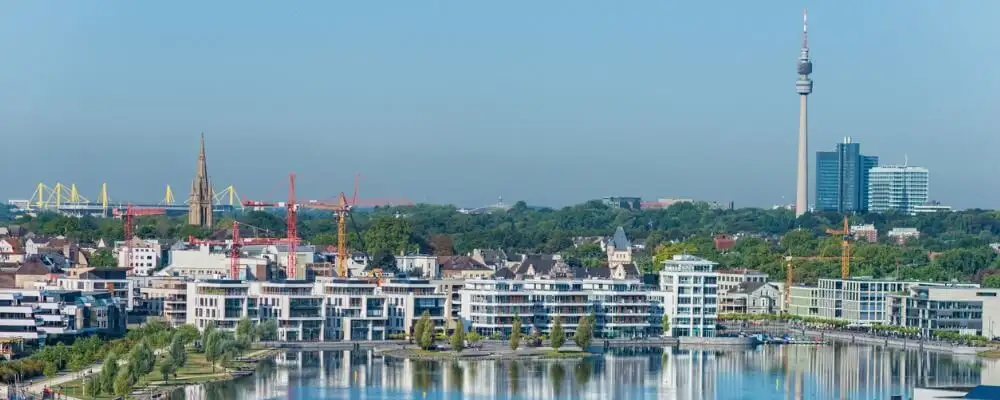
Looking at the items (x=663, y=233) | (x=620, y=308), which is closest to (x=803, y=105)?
(x=663, y=233)

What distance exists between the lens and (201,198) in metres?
89.3

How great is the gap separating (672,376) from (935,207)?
9581 centimetres

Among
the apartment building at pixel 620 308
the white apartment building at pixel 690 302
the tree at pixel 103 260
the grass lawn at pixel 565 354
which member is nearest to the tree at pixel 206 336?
the grass lawn at pixel 565 354

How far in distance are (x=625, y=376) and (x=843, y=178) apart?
10101 cm

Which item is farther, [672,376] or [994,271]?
[994,271]

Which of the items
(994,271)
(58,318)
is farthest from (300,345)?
(994,271)

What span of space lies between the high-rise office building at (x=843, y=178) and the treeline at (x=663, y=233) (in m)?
15.0

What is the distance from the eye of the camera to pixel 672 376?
42312 mm

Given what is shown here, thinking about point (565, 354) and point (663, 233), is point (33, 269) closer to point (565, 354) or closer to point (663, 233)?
point (565, 354)

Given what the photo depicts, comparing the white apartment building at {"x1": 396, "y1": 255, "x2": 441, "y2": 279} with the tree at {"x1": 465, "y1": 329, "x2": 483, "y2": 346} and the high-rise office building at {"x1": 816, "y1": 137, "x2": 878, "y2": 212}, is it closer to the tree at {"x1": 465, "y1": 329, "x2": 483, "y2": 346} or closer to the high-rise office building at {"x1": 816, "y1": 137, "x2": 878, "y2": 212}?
the tree at {"x1": 465, "y1": 329, "x2": 483, "y2": 346}

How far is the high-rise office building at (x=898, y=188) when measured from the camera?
138 meters

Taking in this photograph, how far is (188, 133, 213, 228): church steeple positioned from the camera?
88.1 metres

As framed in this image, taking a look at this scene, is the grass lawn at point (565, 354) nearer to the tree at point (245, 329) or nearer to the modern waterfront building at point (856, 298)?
the tree at point (245, 329)

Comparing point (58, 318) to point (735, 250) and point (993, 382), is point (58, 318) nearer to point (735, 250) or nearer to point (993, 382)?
point (993, 382)
